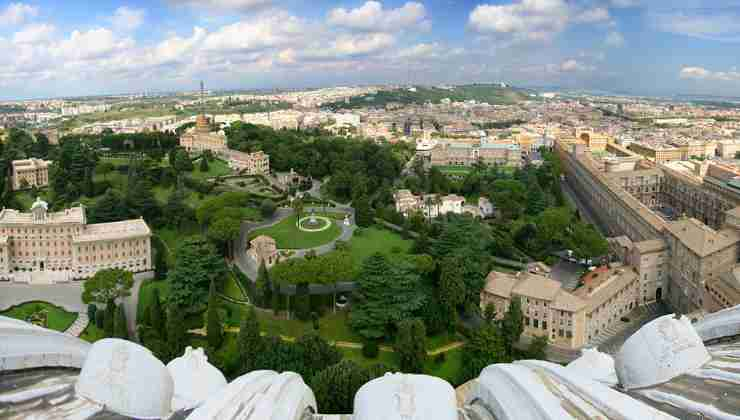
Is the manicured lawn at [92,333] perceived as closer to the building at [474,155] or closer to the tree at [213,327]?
the tree at [213,327]

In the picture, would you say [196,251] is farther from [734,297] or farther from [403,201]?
[734,297]

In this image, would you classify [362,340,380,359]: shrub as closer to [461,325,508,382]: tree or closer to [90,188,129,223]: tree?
[461,325,508,382]: tree

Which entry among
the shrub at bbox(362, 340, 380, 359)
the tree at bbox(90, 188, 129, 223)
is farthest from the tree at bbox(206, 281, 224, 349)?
the tree at bbox(90, 188, 129, 223)

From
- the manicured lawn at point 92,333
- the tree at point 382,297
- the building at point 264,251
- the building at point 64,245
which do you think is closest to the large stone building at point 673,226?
the tree at point 382,297

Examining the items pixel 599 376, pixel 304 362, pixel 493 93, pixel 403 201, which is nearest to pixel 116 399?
pixel 599 376

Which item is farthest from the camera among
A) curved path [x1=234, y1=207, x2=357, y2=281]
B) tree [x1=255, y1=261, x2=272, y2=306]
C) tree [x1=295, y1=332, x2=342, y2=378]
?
curved path [x1=234, y1=207, x2=357, y2=281]

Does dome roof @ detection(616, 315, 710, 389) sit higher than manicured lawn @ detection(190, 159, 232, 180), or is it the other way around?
dome roof @ detection(616, 315, 710, 389)
